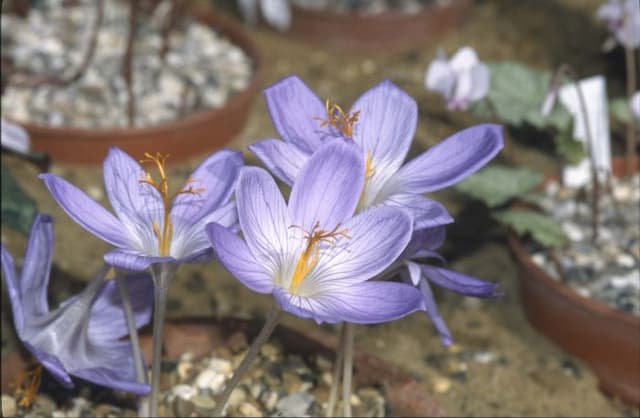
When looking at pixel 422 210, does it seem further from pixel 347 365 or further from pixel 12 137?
pixel 12 137

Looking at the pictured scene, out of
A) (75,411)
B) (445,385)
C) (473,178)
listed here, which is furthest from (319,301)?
(473,178)

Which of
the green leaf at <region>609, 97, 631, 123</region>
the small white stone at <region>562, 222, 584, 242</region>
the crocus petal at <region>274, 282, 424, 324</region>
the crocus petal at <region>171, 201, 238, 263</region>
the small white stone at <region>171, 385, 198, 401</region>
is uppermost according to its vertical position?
the crocus petal at <region>171, 201, 238, 263</region>

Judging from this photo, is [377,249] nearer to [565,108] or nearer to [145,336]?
[145,336]

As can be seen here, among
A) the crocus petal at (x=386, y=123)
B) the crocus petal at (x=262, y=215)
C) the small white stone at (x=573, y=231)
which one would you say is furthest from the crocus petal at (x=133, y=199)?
the small white stone at (x=573, y=231)

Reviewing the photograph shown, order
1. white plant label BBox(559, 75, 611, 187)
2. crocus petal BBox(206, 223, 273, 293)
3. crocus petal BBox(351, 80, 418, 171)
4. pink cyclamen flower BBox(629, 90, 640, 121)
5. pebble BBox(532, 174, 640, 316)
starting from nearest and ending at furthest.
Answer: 1. crocus petal BBox(206, 223, 273, 293)
2. crocus petal BBox(351, 80, 418, 171)
3. pebble BBox(532, 174, 640, 316)
4. pink cyclamen flower BBox(629, 90, 640, 121)
5. white plant label BBox(559, 75, 611, 187)

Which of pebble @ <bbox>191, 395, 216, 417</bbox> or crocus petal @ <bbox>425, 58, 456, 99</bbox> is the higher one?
crocus petal @ <bbox>425, 58, 456, 99</bbox>

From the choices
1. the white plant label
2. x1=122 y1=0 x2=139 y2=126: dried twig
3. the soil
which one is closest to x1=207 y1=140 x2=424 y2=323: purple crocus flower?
the soil

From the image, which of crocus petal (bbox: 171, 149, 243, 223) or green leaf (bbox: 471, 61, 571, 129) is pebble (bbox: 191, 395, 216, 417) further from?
green leaf (bbox: 471, 61, 571, 129)
